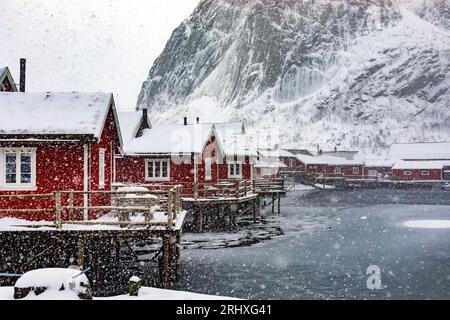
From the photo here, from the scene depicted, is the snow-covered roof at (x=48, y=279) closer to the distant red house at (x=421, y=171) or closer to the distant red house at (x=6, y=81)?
the distant red house at (x=6, y=81)

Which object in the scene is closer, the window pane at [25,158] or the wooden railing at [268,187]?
the window pane at [25,158]

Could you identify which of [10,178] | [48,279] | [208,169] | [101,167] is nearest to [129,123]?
[208,169]

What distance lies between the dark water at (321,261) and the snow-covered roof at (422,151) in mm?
68276

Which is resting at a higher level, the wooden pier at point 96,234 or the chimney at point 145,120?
the chimney at point 145,120

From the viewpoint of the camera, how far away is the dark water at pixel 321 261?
631 inches

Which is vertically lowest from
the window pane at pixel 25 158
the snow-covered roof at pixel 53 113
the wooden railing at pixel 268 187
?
the wooden railing at pixel 268 187

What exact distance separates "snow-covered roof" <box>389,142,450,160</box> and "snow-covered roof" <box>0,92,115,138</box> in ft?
301

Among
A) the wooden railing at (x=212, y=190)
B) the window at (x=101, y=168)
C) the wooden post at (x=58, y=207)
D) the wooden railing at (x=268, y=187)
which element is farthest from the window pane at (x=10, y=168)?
the wooden railing at (x=268, y=187)

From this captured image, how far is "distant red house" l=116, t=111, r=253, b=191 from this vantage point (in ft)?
114

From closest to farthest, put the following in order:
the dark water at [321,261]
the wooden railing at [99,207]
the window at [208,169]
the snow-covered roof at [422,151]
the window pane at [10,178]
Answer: the wooden railing at [99,207]
the dark water at [321,261]
the window pane at [10,178]
the window at [208,169]
the snow-covered roof at [422,151]

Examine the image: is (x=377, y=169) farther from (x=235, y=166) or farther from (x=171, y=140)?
(x=171, y=140)

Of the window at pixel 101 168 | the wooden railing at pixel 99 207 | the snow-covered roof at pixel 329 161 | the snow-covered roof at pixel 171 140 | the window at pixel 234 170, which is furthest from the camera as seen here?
the snow-covered roof at pixel 329 161
